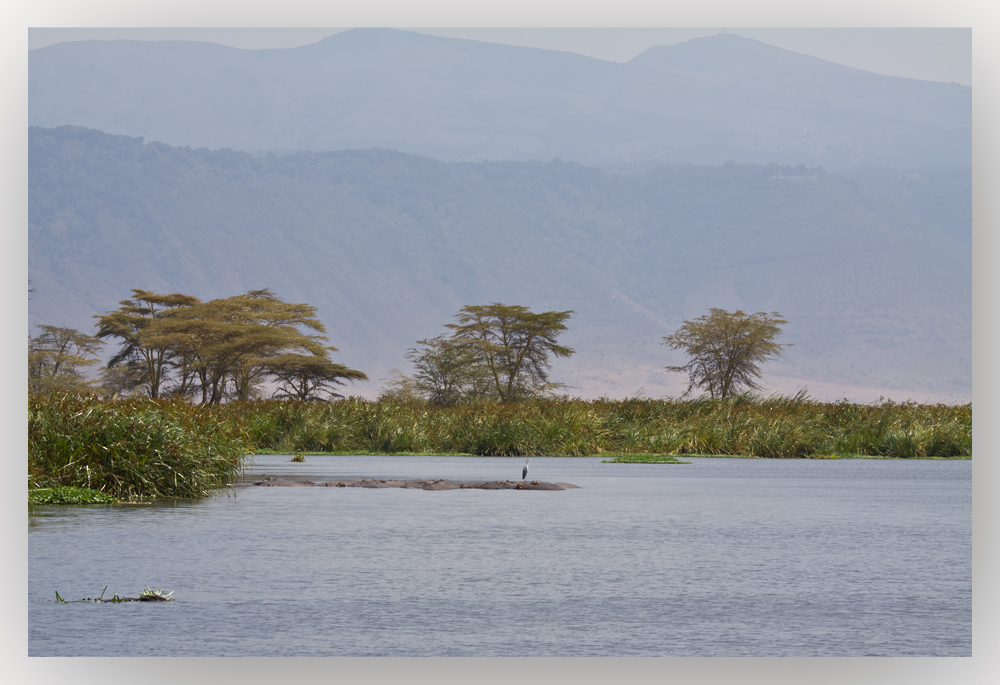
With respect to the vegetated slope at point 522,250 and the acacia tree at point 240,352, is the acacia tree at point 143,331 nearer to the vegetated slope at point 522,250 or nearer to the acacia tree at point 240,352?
the acacia tree at point 240,352

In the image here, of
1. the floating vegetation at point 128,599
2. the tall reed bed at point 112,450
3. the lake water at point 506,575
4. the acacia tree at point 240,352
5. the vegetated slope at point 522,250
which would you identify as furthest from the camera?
the vegetated slope at point 522,250

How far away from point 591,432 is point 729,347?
106 ft

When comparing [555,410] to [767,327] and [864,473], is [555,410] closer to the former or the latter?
[864,473]

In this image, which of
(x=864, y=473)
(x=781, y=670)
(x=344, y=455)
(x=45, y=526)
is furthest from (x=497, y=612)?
(x=344, y=455)

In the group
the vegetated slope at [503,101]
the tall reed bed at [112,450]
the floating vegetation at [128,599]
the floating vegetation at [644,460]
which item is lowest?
the floating vegetation at [644,460]

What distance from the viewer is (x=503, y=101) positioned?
12312 cm

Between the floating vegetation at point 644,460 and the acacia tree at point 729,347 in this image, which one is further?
the acacia tree at point 729,347

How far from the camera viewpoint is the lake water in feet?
25.8

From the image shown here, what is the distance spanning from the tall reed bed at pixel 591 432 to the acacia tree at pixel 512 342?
25739 millimetres

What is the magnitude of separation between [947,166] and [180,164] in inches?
3547

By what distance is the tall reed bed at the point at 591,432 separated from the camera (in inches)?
1142

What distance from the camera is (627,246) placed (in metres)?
142

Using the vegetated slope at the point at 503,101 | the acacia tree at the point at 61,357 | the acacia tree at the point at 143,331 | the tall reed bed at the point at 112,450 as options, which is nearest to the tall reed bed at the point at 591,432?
the tall reed bed at the point at 112,450

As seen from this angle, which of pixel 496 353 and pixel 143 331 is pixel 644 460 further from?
pixel 143 331
